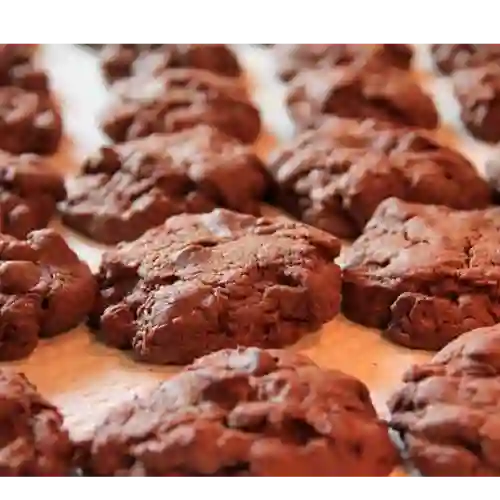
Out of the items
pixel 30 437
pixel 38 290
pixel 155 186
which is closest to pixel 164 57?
pixel 155 186

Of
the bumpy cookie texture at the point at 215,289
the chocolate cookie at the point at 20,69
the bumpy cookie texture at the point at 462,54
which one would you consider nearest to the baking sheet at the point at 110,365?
the bumpy cookie texture at the point at 215,289

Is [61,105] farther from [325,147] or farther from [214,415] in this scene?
[214,415]

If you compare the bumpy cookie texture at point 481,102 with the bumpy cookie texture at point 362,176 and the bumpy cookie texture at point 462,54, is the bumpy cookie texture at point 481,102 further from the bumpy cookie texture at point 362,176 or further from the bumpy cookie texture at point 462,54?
the bumpy cookie texture at point 362,176

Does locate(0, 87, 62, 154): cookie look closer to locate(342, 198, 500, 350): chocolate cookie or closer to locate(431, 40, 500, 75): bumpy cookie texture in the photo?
locate(342, 198, 500, 350): chocolate cookie

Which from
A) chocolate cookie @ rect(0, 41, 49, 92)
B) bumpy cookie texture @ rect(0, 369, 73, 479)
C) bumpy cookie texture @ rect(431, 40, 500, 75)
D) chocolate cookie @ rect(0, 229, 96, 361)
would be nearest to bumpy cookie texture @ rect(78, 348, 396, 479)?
bumpy cookie texture @ rect(0, 369, 73, 479)
